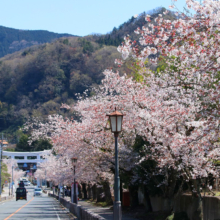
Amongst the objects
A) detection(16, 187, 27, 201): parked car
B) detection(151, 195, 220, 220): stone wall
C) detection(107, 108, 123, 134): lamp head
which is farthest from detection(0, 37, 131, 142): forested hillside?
detection(107, 108, 123, 134): lamp head

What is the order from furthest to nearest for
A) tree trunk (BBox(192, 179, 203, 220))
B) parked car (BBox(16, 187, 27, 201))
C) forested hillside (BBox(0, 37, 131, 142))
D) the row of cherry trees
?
forested hillside (BBox(0, 37, 131, 142)), parked car (BBox(16, 187, 27, 201)), tree trunk (BBox(192, 179, 203, 220)), the row of cherry trees

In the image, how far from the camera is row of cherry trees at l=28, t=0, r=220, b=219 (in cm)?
870

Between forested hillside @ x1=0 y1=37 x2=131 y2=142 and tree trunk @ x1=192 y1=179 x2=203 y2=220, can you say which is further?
forested hillside @ x1=0 y1=37 x2=131 y2=142

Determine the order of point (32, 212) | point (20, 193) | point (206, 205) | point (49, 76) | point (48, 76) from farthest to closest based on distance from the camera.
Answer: point (49, 76) < point (48, 76) < point (20, 193) < point (32, 212) < point (206, 205)

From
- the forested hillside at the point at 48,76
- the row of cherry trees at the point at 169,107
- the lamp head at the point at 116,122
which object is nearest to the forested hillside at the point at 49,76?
the forested hillside at the point at 48,76

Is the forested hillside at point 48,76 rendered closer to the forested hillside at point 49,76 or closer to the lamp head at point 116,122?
the forested hillside at point 49,76

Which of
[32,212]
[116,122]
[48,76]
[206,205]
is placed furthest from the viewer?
[48,76]

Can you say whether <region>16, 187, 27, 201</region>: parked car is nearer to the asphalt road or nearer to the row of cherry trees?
the asphalt road

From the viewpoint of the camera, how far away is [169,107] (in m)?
15.4

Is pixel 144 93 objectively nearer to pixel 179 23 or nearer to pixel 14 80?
pixel 179 23

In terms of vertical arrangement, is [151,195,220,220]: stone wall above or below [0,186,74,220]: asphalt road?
above

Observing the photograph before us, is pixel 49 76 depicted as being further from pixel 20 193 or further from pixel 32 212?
pixel 32 212

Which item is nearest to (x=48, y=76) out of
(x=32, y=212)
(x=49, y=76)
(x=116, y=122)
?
(x=49, y=76)

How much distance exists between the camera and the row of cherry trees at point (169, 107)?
8695 mm
